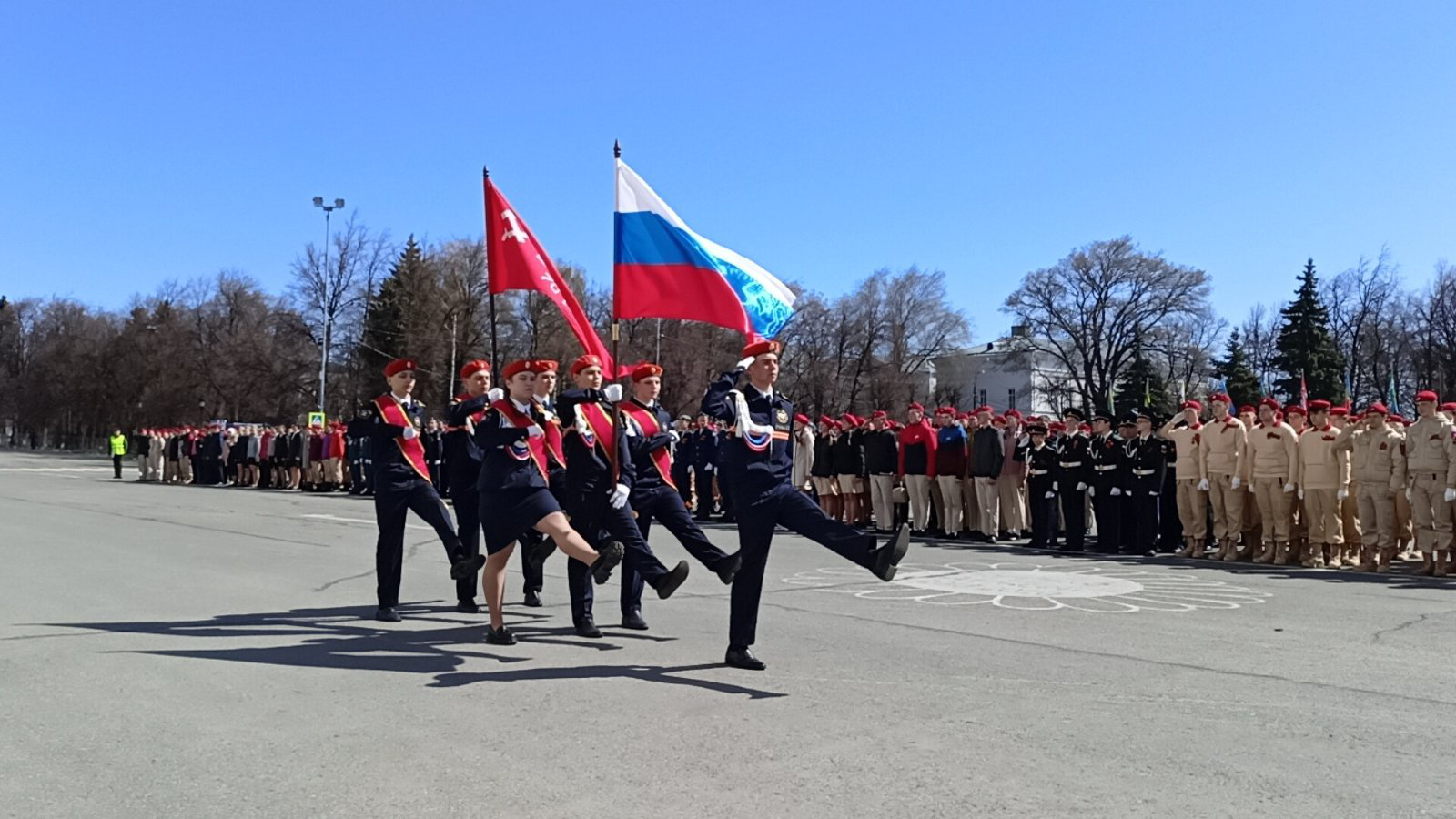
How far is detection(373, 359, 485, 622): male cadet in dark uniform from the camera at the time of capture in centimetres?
877

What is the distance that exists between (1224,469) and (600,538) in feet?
32.7

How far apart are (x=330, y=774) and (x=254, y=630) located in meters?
3.99

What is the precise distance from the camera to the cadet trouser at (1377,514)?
1334cm

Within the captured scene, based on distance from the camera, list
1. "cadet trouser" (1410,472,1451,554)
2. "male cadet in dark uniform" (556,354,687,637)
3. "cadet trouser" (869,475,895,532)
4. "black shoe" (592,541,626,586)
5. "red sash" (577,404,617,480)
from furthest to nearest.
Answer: "cadet trouser" (869,475,895,532)
"cadet trouser" (1410,472,1451,554)
"red sash" (577,404,617,480)
"male cadet in dark uniform" (556,354,687,637)
"black shoe" (592,541,626,586)

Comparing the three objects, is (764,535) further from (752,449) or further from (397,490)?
(397,490)

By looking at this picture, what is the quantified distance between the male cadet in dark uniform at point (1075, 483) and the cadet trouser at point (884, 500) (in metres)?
3.71

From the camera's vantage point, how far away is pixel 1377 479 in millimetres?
13406

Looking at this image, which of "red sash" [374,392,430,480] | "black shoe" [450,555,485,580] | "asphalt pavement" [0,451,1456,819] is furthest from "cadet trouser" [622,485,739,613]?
"red sash" [374,392,430,480]

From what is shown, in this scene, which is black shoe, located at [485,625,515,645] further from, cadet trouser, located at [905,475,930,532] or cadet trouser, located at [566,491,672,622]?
cadet trouser, located at [905,475,930,532]

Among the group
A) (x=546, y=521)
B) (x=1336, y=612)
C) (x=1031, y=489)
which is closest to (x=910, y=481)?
(x=1031, y=489)

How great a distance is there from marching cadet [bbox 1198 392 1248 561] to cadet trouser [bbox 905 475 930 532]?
485 cm

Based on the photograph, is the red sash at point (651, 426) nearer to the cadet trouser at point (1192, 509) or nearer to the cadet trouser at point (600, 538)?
the cadet trouser at point (600, 538)

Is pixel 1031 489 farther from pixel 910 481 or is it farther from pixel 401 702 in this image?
pixel 401 702

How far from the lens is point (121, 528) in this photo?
16.8 m
